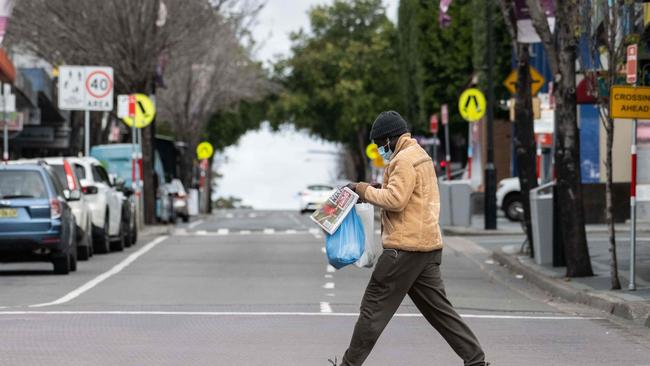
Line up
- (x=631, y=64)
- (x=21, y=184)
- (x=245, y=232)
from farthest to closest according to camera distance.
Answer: (x=245, y=232)
(x=21, y=184)
(x=631, y=64)

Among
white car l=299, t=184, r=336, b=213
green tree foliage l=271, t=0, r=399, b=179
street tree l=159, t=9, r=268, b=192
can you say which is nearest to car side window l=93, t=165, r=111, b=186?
white car l=299, t=184, r=336, b=213

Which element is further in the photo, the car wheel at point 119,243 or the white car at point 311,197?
the white car at point 311,197

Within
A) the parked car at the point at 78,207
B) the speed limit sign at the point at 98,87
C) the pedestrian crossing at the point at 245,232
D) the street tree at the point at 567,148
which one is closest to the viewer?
the street tree at the point at 567,148

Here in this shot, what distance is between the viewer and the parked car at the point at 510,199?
4312 cm

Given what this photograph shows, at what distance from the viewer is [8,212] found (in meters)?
23.3

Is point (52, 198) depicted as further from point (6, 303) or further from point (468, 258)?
point (468, 258)

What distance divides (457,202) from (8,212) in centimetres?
1771

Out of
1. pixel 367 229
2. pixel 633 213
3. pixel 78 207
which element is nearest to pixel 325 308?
pixel 633 213

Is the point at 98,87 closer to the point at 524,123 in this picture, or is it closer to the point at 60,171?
the point at 60,171

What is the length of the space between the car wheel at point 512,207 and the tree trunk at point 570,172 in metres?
21.4

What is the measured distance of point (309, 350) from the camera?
13133mm

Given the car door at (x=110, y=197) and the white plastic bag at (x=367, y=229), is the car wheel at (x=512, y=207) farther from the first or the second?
the white plastic bag at (x=367, y=229)

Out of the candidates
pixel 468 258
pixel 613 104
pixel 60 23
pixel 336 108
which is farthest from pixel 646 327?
pixel 336 108

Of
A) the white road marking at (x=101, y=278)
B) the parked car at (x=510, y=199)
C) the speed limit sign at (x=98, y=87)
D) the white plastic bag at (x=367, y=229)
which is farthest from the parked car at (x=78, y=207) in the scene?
the parked car at (x=510, y=199)
